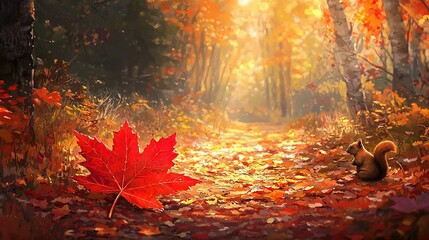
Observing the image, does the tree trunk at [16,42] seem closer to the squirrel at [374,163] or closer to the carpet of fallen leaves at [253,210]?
the carpet of fallen leaves at [253,210]

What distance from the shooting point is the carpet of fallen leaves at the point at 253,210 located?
3771 mm

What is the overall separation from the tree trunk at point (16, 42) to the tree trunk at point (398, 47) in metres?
8.32

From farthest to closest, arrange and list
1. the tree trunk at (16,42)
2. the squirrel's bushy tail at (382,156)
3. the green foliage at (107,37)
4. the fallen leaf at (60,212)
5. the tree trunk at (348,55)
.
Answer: the tree trunk at (348,55)
the green foliage at (107,37)
the tree trunk at (16,42)
the squirrel's bushy tail at (382,156)
the fallen leaf at (60,212)

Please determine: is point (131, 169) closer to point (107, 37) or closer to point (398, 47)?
point (107, 37)

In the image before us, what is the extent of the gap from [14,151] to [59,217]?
181 centimetres

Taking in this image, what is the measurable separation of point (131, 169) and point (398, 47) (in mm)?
8441

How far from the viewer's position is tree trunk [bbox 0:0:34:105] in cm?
629

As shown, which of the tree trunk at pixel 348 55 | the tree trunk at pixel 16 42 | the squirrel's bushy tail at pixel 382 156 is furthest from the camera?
the tree trunk at pixel 348 55

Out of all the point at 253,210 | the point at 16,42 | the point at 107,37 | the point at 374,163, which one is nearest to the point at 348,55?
the point at 374,163

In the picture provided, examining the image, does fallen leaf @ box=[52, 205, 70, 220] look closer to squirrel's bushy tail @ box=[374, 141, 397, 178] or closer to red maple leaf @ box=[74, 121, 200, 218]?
red maple leaf @ box=[74, 121, 200, 218]

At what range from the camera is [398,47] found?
1098 cm

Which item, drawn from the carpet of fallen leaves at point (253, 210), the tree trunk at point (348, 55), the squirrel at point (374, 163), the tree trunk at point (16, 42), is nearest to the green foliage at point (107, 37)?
the tree trunk at point (16, 42)

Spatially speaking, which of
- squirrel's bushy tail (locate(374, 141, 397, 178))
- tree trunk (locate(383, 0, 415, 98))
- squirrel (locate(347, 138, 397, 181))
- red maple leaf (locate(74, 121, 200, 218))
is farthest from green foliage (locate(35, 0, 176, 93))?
squirrel's bushy tail (locate(374, 141, 397, 178))

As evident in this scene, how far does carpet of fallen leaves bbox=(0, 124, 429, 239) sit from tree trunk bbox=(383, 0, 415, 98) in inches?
153
